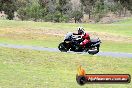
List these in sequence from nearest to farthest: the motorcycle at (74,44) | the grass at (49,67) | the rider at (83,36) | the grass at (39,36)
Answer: the grass at (49,67) < the rider at (83,36) < the motorcycle at (74,44) < the grass at (39,36)

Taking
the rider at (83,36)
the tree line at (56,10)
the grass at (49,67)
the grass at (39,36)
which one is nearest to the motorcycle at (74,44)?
the rider at (83,36)

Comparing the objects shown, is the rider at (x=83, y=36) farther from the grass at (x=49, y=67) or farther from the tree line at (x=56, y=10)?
the tree line at (x=56, y=10)

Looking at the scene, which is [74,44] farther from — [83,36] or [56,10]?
[56,10]

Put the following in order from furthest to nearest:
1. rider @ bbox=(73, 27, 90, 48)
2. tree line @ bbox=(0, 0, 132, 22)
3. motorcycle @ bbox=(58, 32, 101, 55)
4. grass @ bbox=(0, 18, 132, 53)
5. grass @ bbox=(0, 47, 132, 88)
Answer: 1. tree line @ bbox=(0, 0, 132, 22)
2. grass @ bbox=(0, 18, 132, 53)
3. motorcycle @ bbox=(58, 32, 101, 55)
4. rider @ bbox=(73, 27, 90, 48)
5. grass @ bbox=(0, 47, 132, 88)

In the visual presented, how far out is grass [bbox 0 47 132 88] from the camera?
1823 cm

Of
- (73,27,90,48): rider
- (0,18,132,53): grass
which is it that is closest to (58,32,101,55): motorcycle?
(73,27,90,48): rider

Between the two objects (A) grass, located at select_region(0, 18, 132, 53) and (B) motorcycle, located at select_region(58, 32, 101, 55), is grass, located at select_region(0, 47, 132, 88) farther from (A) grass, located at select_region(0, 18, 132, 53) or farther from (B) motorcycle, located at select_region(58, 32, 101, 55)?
(A) grass, located at select_region(0, 18, 132, 53)

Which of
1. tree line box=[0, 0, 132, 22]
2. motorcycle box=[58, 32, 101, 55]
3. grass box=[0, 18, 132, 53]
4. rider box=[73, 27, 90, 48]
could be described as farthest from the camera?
tree line box=[0, 0, 132, 22]

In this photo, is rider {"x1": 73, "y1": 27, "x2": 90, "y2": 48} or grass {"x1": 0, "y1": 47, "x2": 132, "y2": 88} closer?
grass {"x1": 0, "y1": 47, "x2": 132, "y2": 88}

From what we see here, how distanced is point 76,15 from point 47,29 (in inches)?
2988

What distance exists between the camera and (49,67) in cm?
2308

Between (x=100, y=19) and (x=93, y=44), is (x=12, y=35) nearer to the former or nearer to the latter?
(x=93, y=44)

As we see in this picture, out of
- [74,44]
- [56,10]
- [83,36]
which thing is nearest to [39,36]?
[74,44]

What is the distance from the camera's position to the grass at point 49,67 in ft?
59.8
